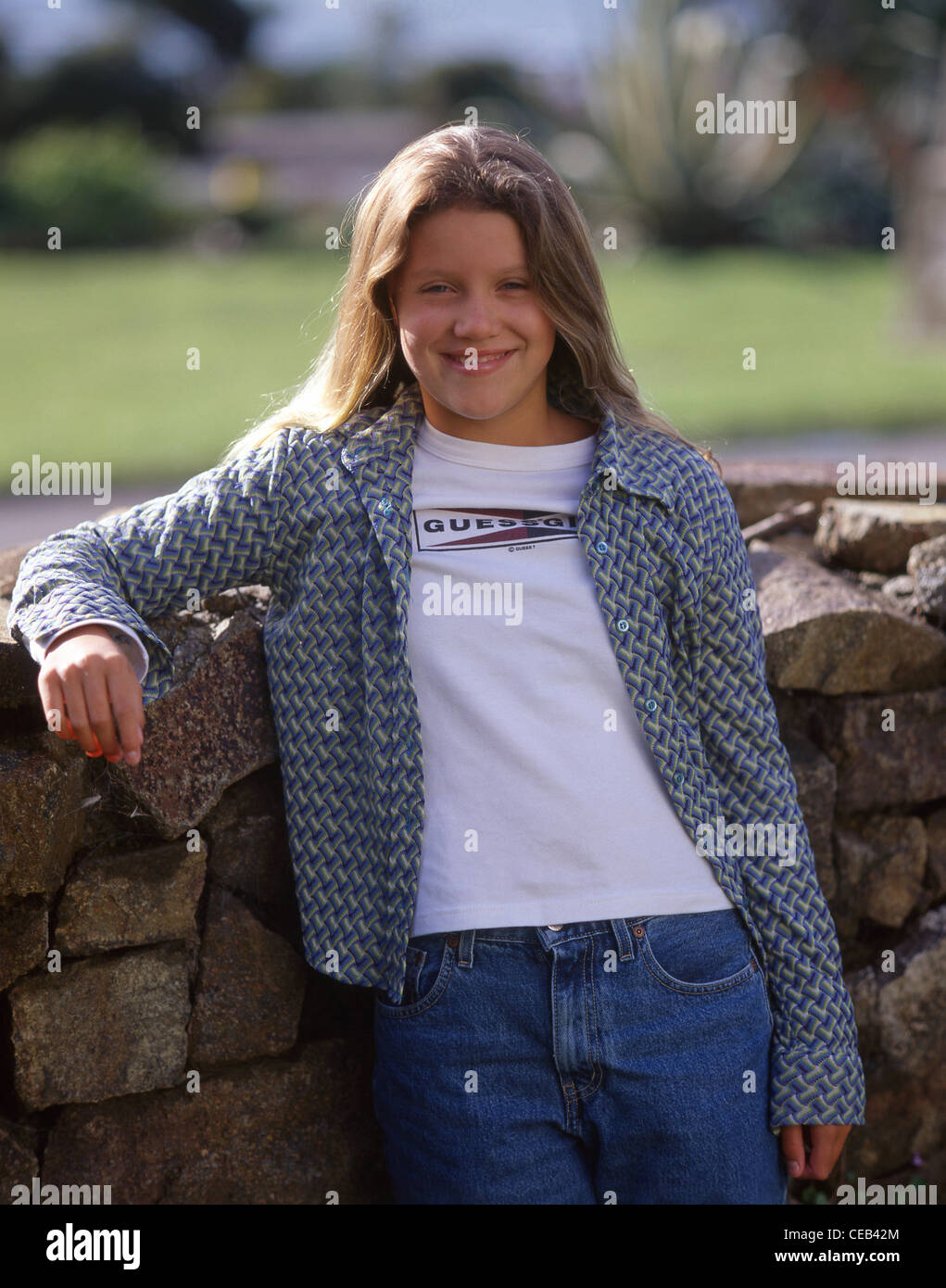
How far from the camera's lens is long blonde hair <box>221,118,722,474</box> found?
1918mm

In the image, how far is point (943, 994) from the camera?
96.8 inches

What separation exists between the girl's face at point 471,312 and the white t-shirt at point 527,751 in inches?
6.3

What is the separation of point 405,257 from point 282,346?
457 inches

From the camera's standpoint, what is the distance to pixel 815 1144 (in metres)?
1.98

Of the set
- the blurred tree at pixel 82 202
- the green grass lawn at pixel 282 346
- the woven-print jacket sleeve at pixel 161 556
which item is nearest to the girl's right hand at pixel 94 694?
the woven-print jacket sleeve at pixel 161 556

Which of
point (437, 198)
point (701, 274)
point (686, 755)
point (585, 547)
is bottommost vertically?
point (701, 274)

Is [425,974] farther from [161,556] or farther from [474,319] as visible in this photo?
[474,319]

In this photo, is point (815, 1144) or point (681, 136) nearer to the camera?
point (815, 1144)

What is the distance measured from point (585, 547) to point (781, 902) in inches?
21.1

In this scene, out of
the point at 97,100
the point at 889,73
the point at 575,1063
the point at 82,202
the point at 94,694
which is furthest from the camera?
the point at 97,100

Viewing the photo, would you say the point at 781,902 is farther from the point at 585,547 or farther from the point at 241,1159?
the point at 241,1159

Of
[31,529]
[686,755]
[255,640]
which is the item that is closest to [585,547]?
[686,755]

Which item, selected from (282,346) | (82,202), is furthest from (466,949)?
(82,202)

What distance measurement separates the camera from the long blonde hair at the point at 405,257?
6.29ft
